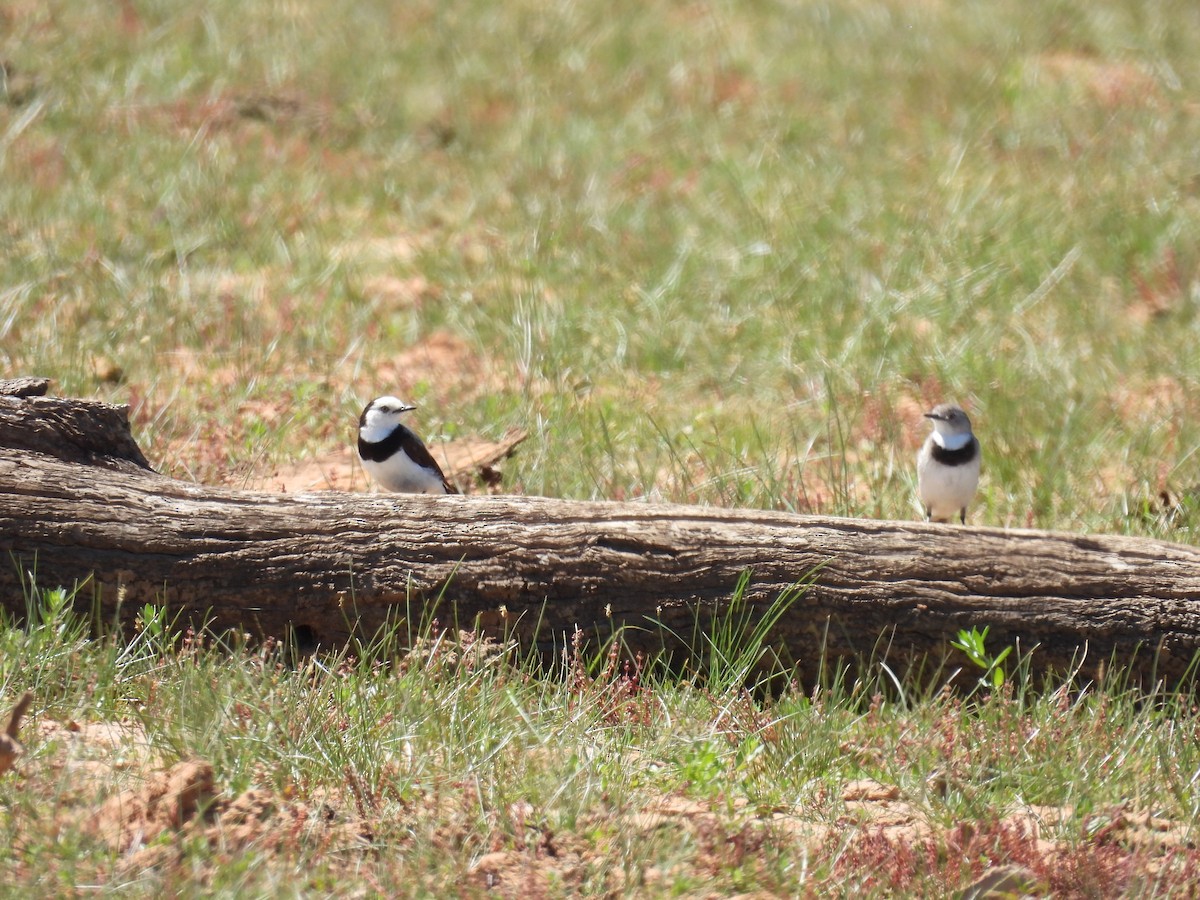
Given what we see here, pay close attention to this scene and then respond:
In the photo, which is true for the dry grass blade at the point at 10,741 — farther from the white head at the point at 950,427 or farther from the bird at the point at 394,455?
the white head at the point at 950,427

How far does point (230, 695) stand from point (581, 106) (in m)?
8.82

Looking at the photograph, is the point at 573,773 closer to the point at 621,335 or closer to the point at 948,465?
the point at 948,465

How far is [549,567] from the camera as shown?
4.05 metres

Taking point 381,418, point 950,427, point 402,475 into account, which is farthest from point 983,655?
point 381,418

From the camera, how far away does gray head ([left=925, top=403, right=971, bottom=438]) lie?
222 inches

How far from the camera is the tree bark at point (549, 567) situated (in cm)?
399

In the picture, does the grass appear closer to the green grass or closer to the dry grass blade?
the green grass

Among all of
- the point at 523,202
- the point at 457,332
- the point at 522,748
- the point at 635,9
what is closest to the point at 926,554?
the point at 522,748

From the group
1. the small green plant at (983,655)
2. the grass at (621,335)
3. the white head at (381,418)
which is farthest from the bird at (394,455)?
the small green plant at (983,655)

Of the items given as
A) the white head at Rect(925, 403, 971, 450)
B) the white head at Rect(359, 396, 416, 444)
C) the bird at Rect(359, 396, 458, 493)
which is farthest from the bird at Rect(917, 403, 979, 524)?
the white head at Rect(359, 396, 416, 444)

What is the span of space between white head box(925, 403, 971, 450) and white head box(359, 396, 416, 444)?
2.41 m

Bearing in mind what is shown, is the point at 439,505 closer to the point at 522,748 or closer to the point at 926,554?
the point at 522,748

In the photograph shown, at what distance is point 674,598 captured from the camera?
4082 mm

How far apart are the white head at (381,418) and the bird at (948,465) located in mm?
2368
